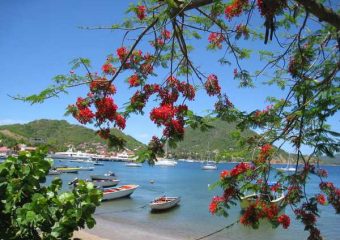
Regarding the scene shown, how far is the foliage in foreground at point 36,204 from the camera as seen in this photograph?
5.32 metres

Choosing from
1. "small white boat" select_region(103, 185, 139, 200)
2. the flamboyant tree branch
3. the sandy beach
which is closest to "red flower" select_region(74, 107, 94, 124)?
the flamboyant tree branch

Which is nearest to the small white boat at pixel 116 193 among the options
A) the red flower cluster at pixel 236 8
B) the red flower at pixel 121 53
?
the red flower at pixel 121 53

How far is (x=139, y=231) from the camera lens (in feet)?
76.4

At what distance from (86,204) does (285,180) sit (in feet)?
9.25

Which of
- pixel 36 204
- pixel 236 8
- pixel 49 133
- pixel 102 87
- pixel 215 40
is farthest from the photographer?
pixel 49 133

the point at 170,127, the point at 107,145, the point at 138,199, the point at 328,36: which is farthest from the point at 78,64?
the point at 138,199

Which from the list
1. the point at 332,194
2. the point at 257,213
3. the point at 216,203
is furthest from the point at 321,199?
the point at 216,203

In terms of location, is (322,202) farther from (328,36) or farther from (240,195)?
(328,36)

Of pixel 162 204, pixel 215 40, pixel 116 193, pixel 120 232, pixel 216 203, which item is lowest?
pixel 120 232

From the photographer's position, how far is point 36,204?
5336 mm

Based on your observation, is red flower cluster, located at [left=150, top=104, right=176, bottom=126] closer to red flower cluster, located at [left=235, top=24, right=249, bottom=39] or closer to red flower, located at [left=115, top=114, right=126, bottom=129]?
red flower, located at [left=115, top=114, right=126, bottom=129]

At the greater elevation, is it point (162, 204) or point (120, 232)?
point (162, 204)

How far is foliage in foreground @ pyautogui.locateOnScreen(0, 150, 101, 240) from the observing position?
17.5ft

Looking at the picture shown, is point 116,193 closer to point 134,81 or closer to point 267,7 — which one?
point 134,81
